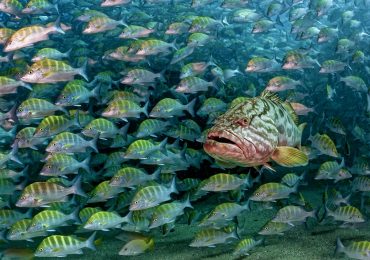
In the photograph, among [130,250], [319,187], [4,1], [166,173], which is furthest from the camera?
[319,187]

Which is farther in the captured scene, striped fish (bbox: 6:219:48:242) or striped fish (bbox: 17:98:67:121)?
striped fish (bbox: 17:98:67:121)

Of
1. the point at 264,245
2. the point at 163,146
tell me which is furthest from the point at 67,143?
the point at 264,245

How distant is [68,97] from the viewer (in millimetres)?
7090

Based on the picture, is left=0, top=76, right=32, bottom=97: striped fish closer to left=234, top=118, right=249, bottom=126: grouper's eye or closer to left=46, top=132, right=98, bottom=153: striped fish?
left=46, top=132, right=98, bottom=153: striped fish

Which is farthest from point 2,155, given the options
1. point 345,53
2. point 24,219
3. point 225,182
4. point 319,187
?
point 345,53

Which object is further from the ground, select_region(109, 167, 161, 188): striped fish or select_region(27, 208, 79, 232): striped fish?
select_region(109, 167, 161, 188): striped fish

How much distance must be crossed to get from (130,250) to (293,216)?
2.57 m

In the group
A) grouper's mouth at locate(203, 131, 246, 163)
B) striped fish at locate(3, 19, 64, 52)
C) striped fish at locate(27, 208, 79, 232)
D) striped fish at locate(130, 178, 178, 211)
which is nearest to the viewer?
grouper's mouth at locate(203, 131, 246, 163)

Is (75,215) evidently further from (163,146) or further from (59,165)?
(163,146)

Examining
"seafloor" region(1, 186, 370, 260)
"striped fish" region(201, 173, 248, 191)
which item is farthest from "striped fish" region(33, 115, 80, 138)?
"striped fish" region(201, 173, 248, 191)

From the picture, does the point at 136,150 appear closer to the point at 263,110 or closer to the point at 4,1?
the point at 263,110

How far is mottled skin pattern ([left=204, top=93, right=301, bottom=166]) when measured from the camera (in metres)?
2.58

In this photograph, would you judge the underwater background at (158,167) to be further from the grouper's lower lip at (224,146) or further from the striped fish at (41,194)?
the grouper's lower lip at (224,146)

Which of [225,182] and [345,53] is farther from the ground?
[345,53]
